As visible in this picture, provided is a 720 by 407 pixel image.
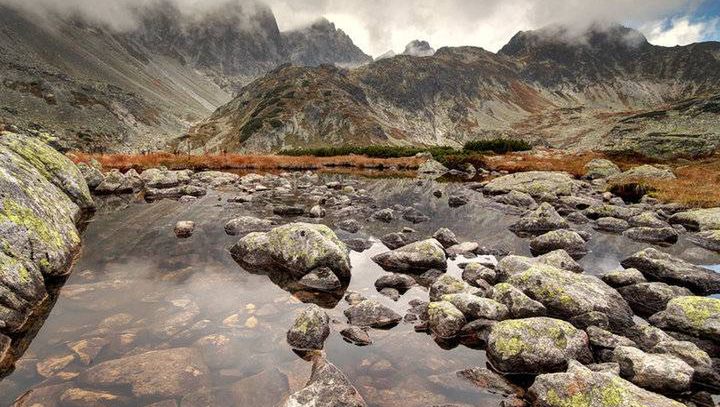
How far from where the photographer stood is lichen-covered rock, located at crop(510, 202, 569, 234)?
22.4 meters

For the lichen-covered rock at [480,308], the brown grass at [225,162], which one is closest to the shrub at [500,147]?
the brown grass at [225,162]

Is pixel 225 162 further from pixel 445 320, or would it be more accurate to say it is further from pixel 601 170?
pixel 445 320

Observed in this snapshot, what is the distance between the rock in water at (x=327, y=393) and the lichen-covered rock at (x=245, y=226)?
12.7 meters

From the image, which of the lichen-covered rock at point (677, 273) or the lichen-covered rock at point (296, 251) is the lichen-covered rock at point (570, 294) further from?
the lichen-covered rock at point (296, 251)

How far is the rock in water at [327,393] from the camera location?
6688 millimetres

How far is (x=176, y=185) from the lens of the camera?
35375 mm

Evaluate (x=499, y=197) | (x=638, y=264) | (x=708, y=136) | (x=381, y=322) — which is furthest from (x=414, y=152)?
(x=381, y=322)

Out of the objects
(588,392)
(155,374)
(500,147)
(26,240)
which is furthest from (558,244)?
(500,147)

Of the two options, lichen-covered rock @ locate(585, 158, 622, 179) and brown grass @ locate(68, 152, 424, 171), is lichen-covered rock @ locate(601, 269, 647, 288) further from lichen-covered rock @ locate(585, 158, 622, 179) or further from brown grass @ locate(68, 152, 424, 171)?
brown grass @ locate(68, 152, 424, 171)

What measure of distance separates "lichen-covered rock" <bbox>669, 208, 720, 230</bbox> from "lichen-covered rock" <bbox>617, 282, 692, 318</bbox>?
1432cm

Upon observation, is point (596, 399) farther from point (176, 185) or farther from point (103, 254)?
point (176, 185)

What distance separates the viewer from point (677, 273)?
1375 centimetres

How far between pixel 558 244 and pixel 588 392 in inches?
507

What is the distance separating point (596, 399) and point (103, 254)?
15775 mm
